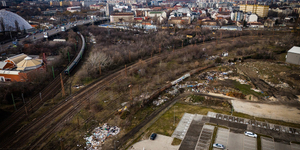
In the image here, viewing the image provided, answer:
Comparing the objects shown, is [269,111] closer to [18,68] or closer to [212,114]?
[212,114]

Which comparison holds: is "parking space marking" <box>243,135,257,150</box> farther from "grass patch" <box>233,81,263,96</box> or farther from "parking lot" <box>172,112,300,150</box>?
"grass patch" <box>233,81,263,96</box>

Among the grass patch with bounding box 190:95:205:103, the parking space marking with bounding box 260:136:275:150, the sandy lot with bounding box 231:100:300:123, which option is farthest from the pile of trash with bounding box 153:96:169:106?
the parking space marking with bounding box 260:136:275:150

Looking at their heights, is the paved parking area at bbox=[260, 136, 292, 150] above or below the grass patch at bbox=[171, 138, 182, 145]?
above

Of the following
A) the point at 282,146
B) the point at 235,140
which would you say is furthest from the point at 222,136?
the point at 282,146

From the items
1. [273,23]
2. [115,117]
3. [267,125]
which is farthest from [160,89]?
[273,23]

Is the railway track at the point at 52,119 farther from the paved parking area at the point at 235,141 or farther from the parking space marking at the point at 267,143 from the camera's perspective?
the parking space marking at the point at 267,143
